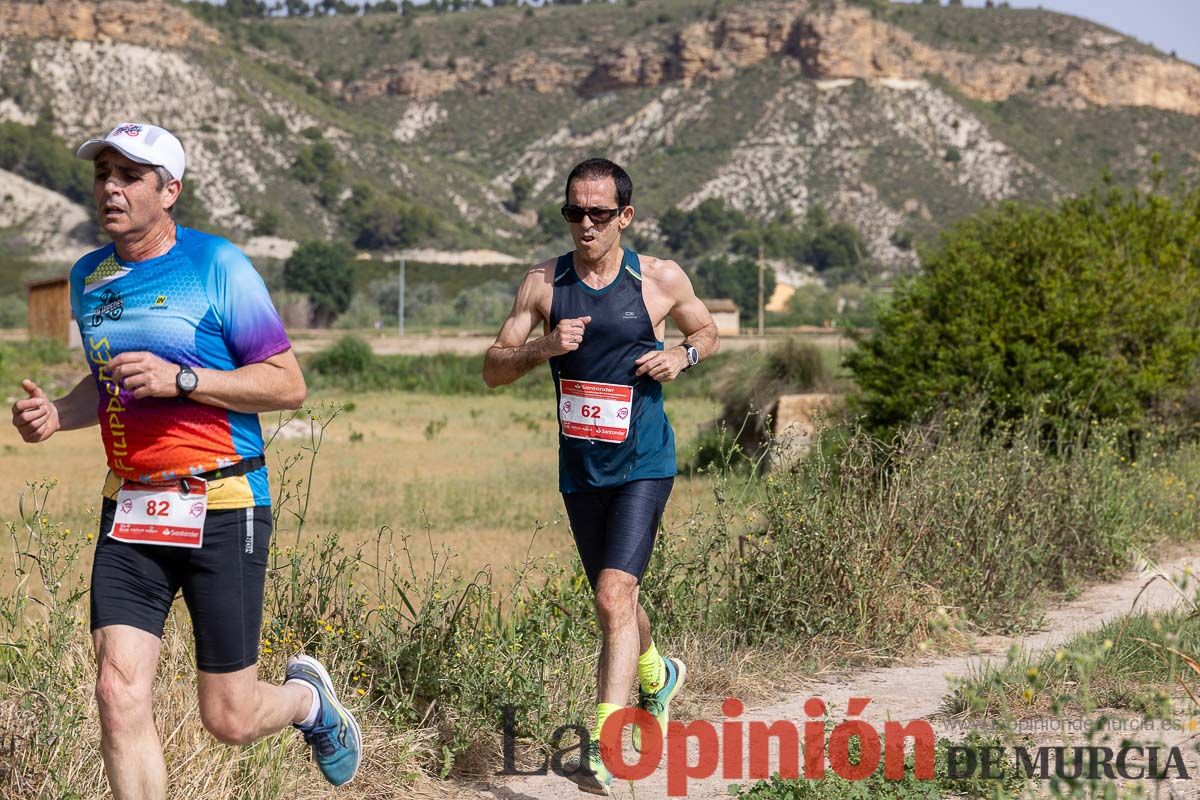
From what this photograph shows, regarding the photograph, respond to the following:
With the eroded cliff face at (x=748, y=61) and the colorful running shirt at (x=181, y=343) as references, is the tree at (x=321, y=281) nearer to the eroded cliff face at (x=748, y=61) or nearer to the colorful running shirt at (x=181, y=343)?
the eroded cliff face at (x=748, y=61)

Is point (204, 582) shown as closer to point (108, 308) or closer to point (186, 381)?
point (186, 381)

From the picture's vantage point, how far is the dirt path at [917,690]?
16.1ft

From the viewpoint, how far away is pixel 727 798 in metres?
4.76

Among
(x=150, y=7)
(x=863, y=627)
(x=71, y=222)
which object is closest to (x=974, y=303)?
(x=863, y=627)

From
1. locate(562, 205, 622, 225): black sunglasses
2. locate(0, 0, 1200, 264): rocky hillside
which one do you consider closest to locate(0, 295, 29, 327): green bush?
locate(0, 0, 1200, 264): rocky hillside

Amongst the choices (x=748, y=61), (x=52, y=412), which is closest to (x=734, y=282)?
(x=748, y=61)

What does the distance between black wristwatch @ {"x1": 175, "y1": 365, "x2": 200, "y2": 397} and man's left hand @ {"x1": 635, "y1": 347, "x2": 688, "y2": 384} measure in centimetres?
166

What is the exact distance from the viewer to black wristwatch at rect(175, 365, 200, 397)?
3752mm

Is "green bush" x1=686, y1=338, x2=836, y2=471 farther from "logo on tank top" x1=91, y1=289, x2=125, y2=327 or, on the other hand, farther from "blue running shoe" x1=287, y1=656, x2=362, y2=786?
"logo on tank top" x1=91, y1=289, x2=125, y2=327

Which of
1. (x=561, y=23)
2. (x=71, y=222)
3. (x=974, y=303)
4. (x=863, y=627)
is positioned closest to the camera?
(x=863, y=627)

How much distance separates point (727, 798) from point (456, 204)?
127 meters

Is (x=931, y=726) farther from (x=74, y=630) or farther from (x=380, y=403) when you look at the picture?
(x=380, y=403)

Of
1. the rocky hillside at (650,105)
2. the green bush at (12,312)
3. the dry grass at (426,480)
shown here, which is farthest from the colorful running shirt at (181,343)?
the rocky hillside at (650,105)

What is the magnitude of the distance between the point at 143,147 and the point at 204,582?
122 cm
